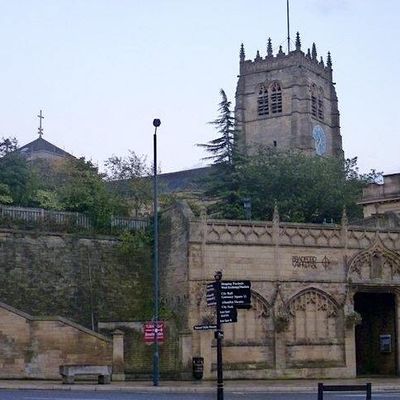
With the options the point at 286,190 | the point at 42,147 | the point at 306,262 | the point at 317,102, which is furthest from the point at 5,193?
the point at 317,102

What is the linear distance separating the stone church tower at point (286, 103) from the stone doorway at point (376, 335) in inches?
2355

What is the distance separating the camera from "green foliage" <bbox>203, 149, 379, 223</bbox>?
186ft

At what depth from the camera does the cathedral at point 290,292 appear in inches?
1553

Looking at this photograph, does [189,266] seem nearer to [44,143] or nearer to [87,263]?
[87,263]

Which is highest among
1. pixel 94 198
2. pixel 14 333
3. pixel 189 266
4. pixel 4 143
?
pixel 4 143

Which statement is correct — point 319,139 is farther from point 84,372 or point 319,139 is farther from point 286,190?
point 84,372

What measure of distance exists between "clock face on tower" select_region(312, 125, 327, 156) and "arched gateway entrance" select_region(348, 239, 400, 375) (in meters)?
62.3

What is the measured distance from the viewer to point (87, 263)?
43.8 m

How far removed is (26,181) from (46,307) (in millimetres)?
12295

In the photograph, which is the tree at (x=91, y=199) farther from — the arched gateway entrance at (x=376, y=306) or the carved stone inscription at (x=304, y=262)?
the arched gateway entrance at (x=376, y=306)

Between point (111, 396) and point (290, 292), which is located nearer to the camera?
point (111, 396)

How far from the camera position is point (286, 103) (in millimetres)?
108625

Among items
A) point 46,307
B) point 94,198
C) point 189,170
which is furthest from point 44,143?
point 46,307

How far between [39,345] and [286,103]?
7758 cm
